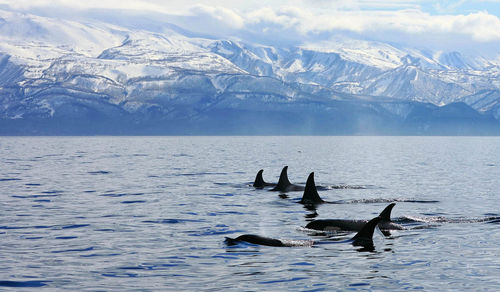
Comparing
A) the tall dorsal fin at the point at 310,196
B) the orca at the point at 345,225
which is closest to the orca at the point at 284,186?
the tall dorsal fin at the point at 310,196

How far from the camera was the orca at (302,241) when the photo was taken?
995 inches

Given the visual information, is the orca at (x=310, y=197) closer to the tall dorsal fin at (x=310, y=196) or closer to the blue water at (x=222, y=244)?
the tall dorsal fin at (x=310, y=196)

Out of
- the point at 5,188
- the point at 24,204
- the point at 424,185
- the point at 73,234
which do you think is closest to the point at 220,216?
the point at 73,234

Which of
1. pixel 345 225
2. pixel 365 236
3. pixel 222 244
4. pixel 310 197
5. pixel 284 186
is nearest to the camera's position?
pixel 222 244

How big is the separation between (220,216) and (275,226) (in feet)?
14.8

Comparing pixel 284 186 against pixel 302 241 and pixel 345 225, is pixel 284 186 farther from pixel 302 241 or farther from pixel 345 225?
pixel 302 241

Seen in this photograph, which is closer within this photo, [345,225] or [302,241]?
[302,241]

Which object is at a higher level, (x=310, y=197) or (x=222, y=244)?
(x=310, y=197)

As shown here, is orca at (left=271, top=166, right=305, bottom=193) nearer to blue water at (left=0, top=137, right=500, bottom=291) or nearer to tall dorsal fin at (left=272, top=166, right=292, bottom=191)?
tall dorsal fin at (left=272, top=166, right=292, bottom=191)

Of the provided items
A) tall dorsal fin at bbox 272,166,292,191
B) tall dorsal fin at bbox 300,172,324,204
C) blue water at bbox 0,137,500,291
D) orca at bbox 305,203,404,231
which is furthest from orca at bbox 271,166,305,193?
orca at bbox 305,203,404,231

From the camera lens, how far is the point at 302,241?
85.1 ft

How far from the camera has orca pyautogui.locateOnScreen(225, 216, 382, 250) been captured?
25.3m

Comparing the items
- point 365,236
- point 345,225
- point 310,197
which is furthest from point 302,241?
point 310,197

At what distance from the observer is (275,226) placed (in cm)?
3155
